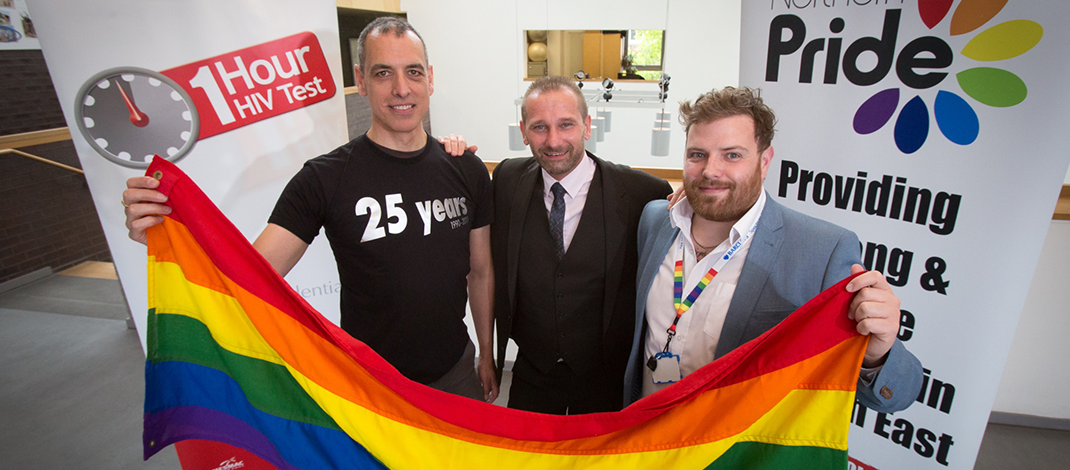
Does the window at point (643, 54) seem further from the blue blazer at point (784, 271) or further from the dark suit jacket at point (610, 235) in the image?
the blue blazer at point (784, 271)

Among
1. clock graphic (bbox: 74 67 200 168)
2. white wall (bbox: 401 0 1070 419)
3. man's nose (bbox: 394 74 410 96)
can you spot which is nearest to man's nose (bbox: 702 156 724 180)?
man's nose (bbox: 394 74 410 96)

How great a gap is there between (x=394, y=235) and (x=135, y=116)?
1276 mm

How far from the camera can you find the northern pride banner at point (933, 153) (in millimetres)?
1495

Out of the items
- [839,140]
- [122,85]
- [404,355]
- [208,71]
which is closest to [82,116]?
[122,85]

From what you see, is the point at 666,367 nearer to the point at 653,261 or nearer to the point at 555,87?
the point at 653,261

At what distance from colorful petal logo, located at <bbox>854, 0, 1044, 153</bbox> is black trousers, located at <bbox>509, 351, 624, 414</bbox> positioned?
4.39 feet

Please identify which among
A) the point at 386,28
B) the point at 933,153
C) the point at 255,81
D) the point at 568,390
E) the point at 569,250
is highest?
the point at 386,28

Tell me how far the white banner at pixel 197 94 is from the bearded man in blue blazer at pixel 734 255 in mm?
1737

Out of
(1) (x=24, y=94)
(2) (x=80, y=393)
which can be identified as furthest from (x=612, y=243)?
(1) (x=24, y=94)

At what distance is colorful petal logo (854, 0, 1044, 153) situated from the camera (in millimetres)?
1473

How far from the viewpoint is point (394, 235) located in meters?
1.65

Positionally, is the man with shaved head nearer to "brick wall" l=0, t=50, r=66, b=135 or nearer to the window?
the window

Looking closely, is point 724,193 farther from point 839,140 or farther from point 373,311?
point 373,311

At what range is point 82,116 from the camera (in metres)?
1.94
